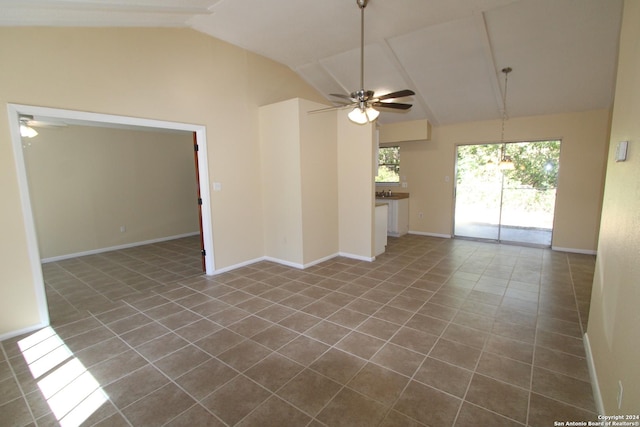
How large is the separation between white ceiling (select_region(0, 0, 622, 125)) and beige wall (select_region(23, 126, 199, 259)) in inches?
127

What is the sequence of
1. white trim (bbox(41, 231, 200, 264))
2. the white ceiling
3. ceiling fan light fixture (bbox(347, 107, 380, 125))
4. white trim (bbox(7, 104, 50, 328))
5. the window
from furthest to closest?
the window < white trim (bbox(41, 231, 200, 264)) < the white ceiling < ceiling fan light fixture (bbox(347, 107, 380, 125)) < white trim (bbox(7, 104, 50, 328))

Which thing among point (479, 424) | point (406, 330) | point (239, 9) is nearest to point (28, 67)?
point (239, 9)

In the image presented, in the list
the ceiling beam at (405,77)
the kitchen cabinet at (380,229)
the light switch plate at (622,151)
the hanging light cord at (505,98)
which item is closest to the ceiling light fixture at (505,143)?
the hanging light cord at (505,98)

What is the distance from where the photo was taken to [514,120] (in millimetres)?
5680

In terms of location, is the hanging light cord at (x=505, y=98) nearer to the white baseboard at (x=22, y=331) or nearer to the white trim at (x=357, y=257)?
the white trim at (x=357, y=257)

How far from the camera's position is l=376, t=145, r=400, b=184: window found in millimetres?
7371

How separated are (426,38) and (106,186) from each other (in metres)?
6.19

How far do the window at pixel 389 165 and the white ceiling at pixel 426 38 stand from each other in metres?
2.04

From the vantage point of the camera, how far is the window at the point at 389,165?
7.37 metres

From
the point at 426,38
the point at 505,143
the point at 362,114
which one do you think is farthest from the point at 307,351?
the point at 505,143

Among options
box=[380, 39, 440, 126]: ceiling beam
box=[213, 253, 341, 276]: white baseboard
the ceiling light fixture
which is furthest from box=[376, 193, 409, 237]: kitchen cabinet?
box=[213, 253, 341, 276]: white baseboard

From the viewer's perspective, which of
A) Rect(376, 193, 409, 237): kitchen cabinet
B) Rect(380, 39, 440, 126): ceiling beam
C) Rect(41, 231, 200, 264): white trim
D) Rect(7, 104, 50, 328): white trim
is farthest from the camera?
Rect(376, 193, 409, 237): kitchen cabinet

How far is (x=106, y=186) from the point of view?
18.9 ft

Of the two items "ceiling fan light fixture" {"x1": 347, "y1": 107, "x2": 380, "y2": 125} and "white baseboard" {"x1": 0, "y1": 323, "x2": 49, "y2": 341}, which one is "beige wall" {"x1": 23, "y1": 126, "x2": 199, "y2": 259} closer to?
"white baseboard" {"x1": 0, "y1": 323, "x2": 49, "y2": 341}
